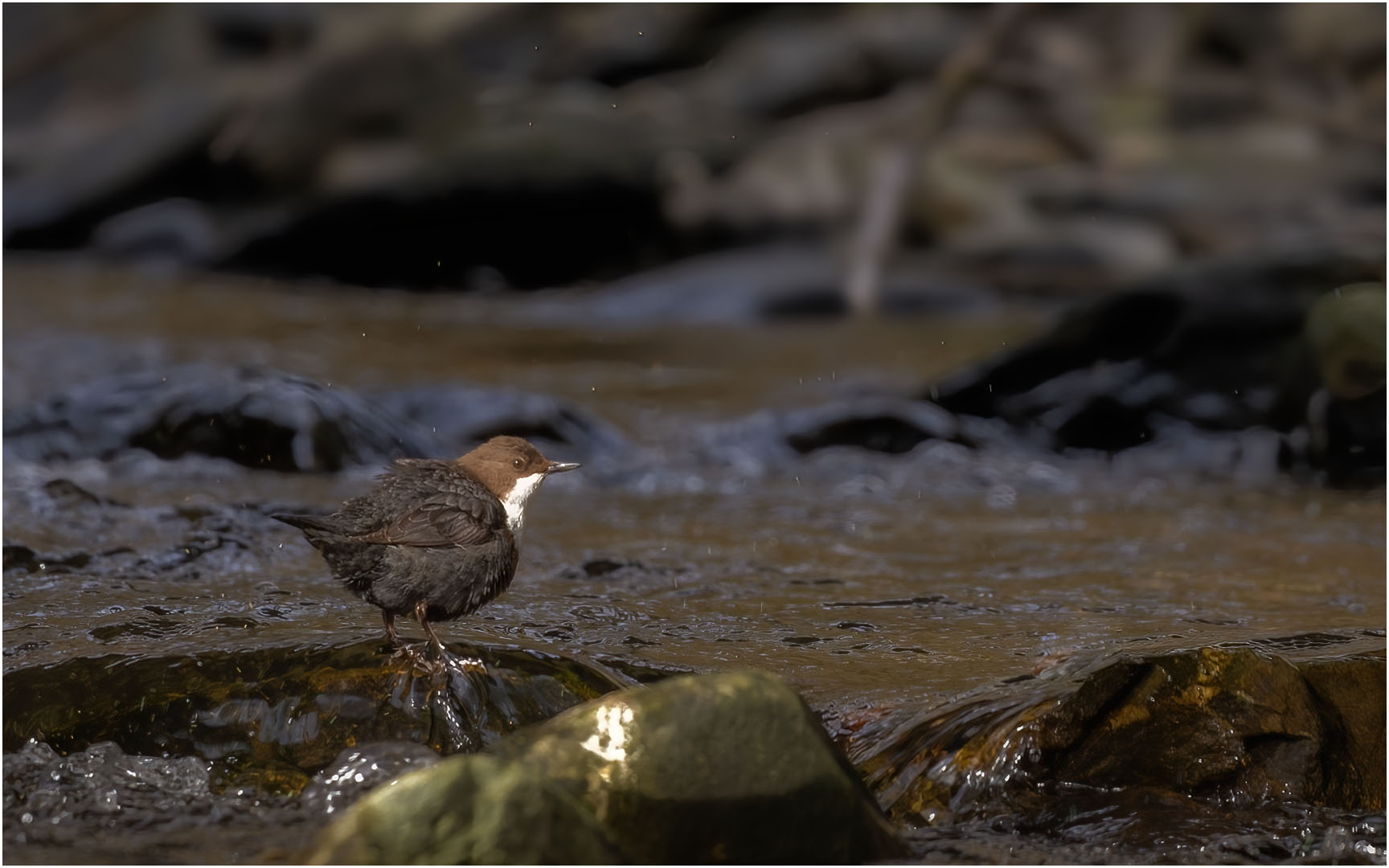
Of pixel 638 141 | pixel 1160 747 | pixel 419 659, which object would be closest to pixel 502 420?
pixel 419 659

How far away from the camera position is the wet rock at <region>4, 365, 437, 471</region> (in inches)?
253

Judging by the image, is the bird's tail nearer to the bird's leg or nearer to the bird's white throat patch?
the bird's leg

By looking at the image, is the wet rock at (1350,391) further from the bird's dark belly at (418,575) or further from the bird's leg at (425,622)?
the bird's leg at (425,622)

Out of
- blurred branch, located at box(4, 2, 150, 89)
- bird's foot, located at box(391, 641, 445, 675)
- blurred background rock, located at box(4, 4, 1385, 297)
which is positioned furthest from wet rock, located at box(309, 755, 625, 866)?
blurred branch, located at box(4, 2, 150, 89)

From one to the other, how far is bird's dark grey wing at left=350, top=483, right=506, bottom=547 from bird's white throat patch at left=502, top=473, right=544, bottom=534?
0.47 feet

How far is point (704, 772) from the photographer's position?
8.96 feet

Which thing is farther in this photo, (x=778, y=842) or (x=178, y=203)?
(x=178, y=203)

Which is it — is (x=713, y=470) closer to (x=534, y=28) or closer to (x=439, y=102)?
(x=439, y=102)

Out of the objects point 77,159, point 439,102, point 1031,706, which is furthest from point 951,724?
point 77,159

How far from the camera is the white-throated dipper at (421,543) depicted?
3398mm

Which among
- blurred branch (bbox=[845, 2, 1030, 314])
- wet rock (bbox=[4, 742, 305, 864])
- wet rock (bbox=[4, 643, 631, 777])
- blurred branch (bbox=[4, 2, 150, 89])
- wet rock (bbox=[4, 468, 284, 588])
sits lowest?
wet rock (bbox=[4, 742, 305, 864])

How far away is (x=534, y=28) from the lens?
761 inches

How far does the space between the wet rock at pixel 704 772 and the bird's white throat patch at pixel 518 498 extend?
0.98 m

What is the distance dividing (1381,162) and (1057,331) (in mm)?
10232
